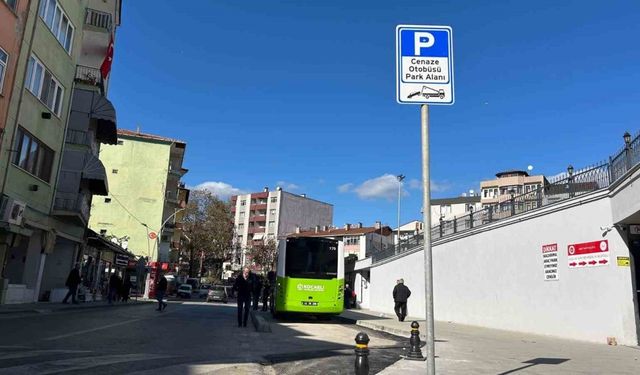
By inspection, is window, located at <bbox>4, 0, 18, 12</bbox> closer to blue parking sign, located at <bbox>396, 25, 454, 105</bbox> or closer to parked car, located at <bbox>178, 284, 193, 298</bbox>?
blue parking sign, located at <bbox>396, 25, 454, 105</bbox>

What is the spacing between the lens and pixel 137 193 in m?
62.6

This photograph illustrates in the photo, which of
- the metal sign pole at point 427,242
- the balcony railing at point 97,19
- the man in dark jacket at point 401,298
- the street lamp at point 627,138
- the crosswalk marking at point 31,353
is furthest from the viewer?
the balcony railing at point 97,19

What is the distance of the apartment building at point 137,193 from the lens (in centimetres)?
6125

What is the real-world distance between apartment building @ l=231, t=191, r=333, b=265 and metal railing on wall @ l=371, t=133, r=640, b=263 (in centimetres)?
8714

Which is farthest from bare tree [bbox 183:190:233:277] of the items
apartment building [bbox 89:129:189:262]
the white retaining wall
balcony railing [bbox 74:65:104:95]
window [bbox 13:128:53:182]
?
the white retaining wall

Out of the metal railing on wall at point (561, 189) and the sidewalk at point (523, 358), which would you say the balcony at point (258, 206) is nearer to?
the metal railing on wall at point (561, 189)

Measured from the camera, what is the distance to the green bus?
2045 centimetres

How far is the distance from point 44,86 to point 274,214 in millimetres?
90252

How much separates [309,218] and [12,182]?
9981 centimetres

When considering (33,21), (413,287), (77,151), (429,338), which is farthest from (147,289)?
(429,338)

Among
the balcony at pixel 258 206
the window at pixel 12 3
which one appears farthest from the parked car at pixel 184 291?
the balcony at pixel 258 206

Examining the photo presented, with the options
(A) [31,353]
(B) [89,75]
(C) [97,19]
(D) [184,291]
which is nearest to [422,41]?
(A) [31,353]

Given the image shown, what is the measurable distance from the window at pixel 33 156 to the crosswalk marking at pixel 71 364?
50.6ft

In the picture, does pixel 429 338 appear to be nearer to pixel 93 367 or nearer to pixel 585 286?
pixel 93 367
